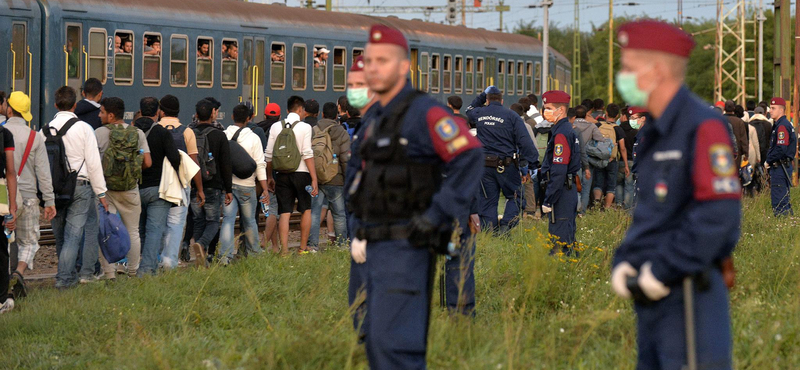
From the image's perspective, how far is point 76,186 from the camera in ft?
30.3

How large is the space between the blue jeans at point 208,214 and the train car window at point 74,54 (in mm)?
7673

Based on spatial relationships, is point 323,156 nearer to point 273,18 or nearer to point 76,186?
point 76,186

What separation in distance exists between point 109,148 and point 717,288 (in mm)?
6999

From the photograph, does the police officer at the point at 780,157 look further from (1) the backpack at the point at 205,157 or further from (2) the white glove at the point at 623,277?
(2) the white glove at the point at 623,277

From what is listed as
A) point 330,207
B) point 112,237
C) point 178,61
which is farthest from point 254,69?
point 112,237

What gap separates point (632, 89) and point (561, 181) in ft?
19.8

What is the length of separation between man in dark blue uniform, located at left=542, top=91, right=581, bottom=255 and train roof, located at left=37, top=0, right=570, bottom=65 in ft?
34.2

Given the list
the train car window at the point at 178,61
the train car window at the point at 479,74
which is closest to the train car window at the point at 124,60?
the train car window at the point at 178,61

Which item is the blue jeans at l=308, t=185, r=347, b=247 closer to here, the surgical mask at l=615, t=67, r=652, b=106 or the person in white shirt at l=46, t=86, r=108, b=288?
the person in white shirt at l=46, t=86, r=108, b=288

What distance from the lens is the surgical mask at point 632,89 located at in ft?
12.0

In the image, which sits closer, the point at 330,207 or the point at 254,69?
the point at 330,207

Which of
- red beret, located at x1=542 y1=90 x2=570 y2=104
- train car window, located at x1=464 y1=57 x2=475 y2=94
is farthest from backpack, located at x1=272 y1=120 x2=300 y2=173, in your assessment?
train car window, located at x1=464 y1=57 x2=475 y2=94

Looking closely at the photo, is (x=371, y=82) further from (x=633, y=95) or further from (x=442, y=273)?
(x=442, y=273)

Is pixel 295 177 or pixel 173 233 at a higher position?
pixel 295 177
